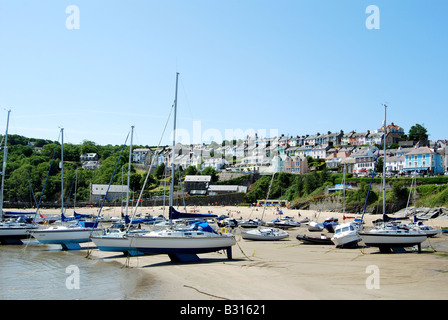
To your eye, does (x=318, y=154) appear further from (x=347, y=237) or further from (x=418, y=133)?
(x=347, y=237)

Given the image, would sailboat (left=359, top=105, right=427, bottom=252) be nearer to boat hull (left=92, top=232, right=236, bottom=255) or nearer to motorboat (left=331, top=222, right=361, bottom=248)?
motorboat (left=331, top=222, right=361, bottom=248)

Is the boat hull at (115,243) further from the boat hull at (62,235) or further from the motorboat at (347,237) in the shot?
the motorboat at (347,237)

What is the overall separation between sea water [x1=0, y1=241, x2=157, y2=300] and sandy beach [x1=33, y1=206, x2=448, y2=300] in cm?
79

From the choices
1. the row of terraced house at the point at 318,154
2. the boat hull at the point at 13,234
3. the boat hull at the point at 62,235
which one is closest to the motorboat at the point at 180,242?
the boat hull at the point at 62,235

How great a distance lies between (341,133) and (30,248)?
127 metres

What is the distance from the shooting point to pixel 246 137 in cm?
15350

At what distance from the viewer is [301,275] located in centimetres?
1650

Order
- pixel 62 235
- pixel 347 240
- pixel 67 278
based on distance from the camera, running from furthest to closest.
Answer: pixel 62 235
pixel 347 240
pixel 67 278

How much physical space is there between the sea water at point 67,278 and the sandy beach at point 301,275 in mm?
792

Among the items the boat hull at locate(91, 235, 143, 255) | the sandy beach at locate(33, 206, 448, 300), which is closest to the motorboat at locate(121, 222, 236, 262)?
the sandy beach at locate(33, 206, 448, 300)

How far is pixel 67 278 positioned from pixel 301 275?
10.2 metres

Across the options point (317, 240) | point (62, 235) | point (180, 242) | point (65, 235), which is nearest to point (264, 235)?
point (317, 240)
